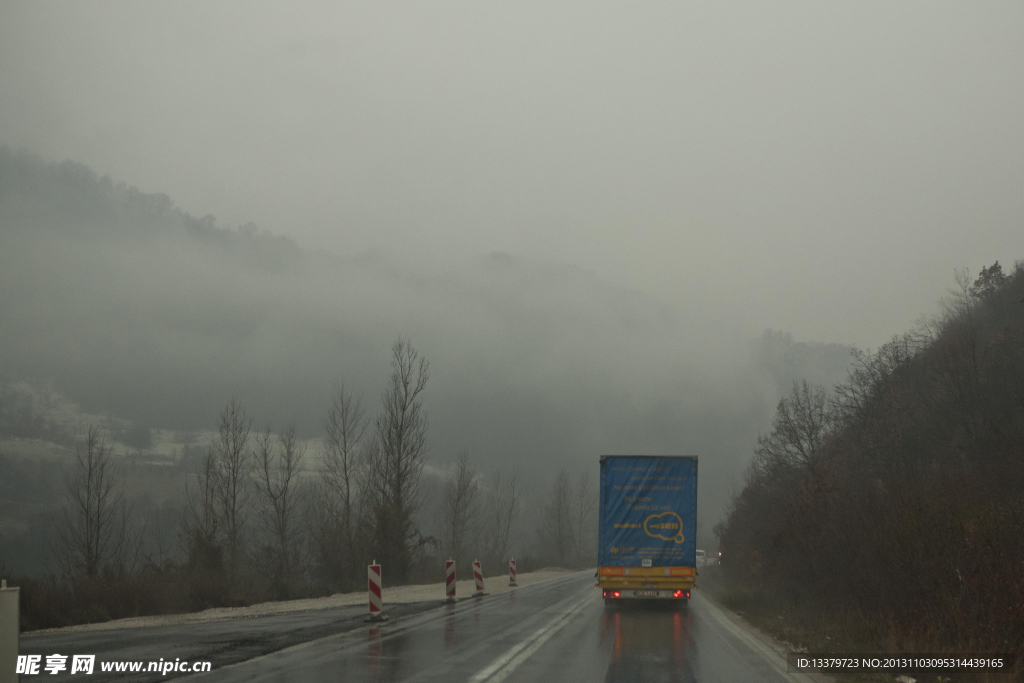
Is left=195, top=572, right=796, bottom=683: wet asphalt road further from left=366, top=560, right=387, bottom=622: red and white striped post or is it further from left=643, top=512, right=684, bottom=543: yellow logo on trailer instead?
left=643, top=512, right=684, bottom=543: yellow logo on trailer

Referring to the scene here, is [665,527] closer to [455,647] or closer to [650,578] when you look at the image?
[650,578]

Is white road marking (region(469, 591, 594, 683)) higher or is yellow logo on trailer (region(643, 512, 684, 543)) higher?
yellow logo on trailer (region(643, 512, 684, 543))

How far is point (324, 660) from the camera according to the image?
1227 cm

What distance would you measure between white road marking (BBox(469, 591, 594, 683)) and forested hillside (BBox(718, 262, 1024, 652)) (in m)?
5.50

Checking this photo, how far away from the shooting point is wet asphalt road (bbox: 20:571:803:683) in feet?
35.8

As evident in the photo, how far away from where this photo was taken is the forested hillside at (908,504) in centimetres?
1212

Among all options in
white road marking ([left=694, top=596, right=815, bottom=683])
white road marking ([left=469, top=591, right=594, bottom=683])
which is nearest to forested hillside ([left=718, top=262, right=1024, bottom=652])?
white road marking ([left=694, top=596, right=815, bottom=683])

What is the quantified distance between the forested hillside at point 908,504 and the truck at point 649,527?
10.9ft

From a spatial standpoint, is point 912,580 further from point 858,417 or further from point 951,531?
point 858,417

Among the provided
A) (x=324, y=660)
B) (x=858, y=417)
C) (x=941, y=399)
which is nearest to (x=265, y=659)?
(x=324, y=660)

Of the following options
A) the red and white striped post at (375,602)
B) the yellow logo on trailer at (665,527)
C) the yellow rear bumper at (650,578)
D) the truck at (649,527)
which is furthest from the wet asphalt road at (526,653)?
the yellow logo on trailer at (665,527)

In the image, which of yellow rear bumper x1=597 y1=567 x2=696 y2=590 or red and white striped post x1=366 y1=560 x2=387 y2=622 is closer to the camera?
red and white striped post x1=366 y1=560 x2=387 y2=622

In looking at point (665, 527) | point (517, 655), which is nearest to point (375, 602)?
point (517, 655)

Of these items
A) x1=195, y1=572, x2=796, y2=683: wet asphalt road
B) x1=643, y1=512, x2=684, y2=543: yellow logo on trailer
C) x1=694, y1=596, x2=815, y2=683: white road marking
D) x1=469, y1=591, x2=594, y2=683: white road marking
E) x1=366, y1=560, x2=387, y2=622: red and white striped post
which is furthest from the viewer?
x1=643, y1=512, x2=684, y2=543: yellow logo on trailer
